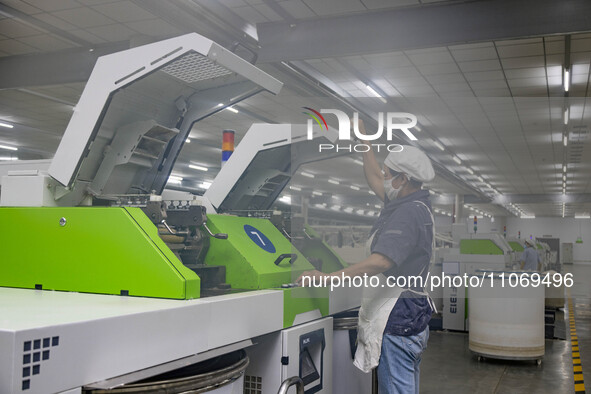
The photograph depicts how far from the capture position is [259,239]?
2678 mm

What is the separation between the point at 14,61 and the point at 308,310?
7528 millimetres

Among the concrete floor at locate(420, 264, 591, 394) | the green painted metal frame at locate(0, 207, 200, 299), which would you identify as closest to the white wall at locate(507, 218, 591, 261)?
the concrete floor at locate(420, 264, 591, 394)

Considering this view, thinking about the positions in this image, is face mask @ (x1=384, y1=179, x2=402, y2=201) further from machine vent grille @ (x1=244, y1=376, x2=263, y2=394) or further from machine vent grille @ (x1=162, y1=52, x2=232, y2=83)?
machine vent grille @ (x1=244, y1=376, x2=263, y2=394)

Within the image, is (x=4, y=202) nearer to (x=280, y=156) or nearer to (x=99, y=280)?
(x=99, y=280)

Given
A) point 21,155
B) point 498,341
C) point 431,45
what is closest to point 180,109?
point 431,45

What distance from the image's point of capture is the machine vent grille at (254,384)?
7.43 feet

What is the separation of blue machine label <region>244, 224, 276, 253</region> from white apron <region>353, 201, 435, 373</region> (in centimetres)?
54

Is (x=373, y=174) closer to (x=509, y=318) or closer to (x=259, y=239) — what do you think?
(x=259, y=239)

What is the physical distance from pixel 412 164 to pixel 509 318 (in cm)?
423

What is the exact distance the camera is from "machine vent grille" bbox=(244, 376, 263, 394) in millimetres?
2264

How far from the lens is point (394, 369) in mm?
2307

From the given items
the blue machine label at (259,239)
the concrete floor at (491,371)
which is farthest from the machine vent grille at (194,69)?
the concrete floor at (491,371)

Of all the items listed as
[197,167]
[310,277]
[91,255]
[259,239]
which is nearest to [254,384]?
[310,277]

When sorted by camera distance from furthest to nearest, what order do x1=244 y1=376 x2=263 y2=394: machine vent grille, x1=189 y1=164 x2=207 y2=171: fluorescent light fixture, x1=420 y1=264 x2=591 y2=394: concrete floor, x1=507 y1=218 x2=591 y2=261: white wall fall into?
x1=507 y1=218 x2=591 y2=261: white wall
x1=189 y1=164 x2=207 y2=171: fluorescent light fixture
x1=420 y1=264 x2=591 y2=394: concrete floor
x1=244 y1=376 x2=263 y2=394: machine vent grille
